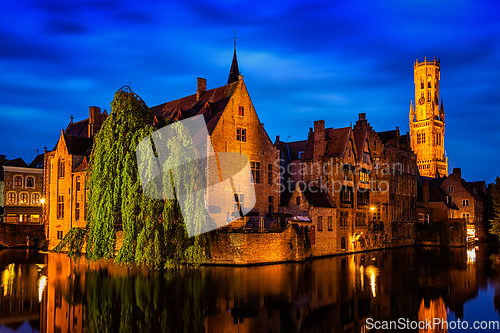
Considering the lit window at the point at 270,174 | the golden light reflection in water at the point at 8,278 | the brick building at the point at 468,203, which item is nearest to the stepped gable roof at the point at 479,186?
the brick building at the point at 468,203

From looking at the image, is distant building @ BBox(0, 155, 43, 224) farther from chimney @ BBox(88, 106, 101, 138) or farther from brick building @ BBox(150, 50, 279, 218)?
brick building @ BBox(150, 50, 279, 218)

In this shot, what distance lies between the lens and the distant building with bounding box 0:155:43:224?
187 feet

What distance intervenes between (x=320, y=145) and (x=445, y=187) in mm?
33746

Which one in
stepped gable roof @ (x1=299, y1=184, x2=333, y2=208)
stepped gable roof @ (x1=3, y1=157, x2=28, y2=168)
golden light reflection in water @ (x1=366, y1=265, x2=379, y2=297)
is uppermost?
stepped gable roof @ (x1=3, y1=157, x2=28, y2=168)

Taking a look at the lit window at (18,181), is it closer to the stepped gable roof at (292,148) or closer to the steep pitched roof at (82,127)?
the steep pitched roof at (82,127)

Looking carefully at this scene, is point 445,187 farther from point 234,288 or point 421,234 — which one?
point 234,288

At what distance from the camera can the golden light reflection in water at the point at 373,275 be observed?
25.2 meters

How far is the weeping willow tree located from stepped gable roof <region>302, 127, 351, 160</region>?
939 inches

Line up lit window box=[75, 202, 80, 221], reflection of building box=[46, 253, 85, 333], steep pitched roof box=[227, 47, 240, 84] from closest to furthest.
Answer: reflection of building box=[46, 253, 85, 333] → lit window box=[75, 202, 80, 221] → steep pitched roof box=[227, 47, 240, 84]

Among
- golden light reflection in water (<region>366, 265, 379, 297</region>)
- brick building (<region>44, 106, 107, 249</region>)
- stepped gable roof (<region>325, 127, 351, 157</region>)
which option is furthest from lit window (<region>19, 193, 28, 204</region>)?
golden light reflection in water (<region>366, 265, 379, 297</region>)

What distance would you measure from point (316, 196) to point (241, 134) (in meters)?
9.72

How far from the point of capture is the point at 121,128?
24.7 meters

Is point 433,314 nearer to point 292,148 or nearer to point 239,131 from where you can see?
point 239,131

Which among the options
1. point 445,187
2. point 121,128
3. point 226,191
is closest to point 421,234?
point 445,187
